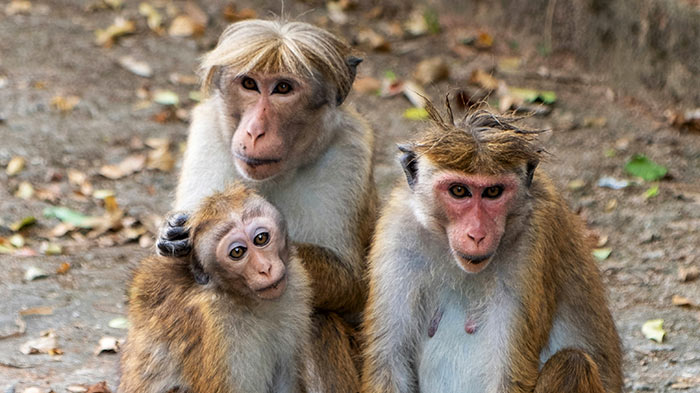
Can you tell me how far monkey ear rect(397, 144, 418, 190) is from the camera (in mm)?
4898

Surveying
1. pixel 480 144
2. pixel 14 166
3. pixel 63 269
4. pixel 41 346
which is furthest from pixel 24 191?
pixel 480 144

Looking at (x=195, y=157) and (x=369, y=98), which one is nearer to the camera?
(x=195, y=157)

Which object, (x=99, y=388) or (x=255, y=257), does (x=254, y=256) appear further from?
(x=99, y=388)

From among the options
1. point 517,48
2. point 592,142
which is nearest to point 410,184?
point 592,142

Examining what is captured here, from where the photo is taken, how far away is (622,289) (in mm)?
7113

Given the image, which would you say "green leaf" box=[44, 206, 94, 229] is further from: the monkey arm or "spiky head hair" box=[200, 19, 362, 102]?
the monkey arm

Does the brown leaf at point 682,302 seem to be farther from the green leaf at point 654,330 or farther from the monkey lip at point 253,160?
the monkey lip at point 253,160

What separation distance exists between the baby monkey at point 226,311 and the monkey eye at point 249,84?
57cm

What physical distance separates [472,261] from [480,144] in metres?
0.49

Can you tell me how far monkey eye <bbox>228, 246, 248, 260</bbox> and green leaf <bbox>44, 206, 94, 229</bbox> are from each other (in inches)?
143

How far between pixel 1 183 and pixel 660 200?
5005mm

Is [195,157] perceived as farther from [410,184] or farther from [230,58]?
[410,184]

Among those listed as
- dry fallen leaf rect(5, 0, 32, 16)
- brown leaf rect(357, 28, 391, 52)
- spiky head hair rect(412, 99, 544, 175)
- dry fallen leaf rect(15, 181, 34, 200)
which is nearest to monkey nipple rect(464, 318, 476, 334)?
spiky head hair rect(412, 99, 544, 175)

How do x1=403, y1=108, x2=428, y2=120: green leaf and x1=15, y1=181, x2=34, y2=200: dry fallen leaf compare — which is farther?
x1=403, y1=108, x2=428, y2=120: green leaf
